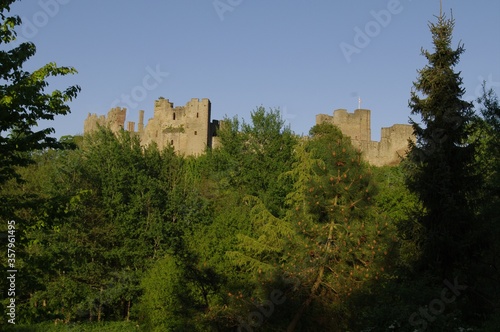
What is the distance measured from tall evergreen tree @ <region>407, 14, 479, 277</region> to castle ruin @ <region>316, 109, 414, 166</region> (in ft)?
136

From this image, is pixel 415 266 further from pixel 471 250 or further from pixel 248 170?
pixel 248 170

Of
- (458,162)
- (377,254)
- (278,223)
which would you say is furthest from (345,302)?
(278,223)

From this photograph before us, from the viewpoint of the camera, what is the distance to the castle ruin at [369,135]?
62.4 metres

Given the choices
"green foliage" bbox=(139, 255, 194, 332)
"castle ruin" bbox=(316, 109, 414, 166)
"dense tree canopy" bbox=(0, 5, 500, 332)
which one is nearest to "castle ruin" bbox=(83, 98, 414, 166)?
"castle ruin" bbox=(316, 109, 414, 166)

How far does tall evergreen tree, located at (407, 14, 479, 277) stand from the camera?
1688 centimetres

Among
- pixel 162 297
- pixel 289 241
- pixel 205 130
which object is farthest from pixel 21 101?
pixel 205 130

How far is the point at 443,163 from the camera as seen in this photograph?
675 inches

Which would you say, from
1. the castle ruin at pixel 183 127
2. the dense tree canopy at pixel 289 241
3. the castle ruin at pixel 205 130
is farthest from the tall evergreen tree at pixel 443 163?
the castle ruin at pixel 183 127

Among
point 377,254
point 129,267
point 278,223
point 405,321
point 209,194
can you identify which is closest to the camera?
point 405,321

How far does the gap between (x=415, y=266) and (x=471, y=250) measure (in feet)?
4.89

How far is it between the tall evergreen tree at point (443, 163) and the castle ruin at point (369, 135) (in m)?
41.6

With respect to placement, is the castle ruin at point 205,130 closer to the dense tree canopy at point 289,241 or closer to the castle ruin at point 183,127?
the castle ruin at point 183,127

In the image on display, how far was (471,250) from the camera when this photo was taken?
16906mm

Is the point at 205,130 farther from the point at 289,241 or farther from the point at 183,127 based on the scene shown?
the point at 289,241
